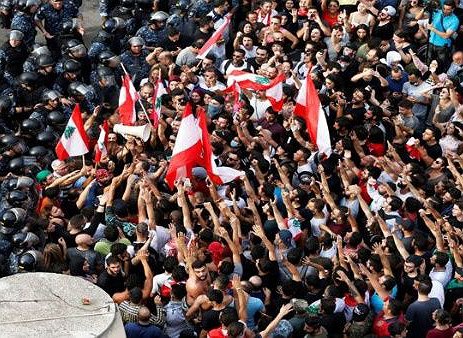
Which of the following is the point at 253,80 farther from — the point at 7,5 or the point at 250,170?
the point at 7,5

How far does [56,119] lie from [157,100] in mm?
1456

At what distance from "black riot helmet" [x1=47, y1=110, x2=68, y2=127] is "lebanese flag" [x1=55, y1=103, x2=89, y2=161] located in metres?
0.91

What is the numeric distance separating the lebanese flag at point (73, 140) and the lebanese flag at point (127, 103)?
0.67 meters

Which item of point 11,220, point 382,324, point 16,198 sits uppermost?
point 11,220

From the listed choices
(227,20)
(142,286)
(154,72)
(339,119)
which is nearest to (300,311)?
(142,286)

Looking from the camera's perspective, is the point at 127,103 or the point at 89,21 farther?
the point at 89,21

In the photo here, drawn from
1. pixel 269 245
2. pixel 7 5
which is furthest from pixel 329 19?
pixel 269 245

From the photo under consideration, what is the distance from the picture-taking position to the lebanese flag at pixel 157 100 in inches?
717

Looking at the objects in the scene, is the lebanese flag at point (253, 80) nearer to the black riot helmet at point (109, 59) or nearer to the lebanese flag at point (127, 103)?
the lebanese flag at point (127, 103)

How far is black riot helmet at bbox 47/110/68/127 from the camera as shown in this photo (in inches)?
735

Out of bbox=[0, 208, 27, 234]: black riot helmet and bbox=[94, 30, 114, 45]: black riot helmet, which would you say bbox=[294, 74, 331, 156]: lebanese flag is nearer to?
bbox=[94, 30, 114, 45]: black riot helmet

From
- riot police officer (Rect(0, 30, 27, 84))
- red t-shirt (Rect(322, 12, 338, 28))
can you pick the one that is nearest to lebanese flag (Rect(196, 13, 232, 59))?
red t-shirt (Rect(322, 12, 338, 28))

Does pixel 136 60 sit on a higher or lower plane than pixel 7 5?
lower

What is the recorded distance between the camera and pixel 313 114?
17.7 metres
